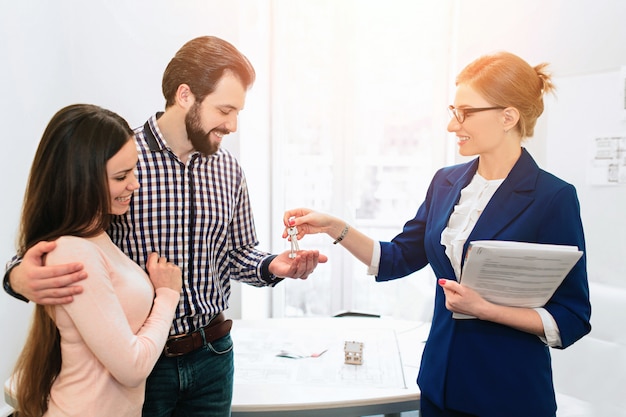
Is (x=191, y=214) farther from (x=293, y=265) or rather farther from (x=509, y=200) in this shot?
(x=509, y=200)

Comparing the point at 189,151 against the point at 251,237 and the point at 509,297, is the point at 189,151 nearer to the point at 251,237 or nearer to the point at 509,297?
the point at 251,237

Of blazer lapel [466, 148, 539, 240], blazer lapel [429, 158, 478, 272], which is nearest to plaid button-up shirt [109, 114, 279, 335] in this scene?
blazer lapel [429, 158, 478, 272]

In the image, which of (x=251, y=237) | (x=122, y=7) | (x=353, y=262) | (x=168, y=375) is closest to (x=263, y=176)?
(x=353, y=262)

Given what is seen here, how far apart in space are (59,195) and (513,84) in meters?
1.16

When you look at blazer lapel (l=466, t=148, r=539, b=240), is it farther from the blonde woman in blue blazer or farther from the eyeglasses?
the eyeglasses

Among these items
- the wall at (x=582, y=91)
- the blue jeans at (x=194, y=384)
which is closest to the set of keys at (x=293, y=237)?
the blue jeans at (x=194, y=384)

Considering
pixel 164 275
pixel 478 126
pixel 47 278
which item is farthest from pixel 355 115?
pixel 47 278

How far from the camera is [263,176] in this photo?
3303 mm

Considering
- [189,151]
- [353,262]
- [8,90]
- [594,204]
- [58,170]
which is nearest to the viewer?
[58,170]

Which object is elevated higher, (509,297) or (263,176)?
(263,176)

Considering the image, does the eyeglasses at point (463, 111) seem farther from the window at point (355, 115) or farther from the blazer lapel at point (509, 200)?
the window at point (355, 115)

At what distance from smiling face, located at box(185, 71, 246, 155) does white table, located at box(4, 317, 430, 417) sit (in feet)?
2.68

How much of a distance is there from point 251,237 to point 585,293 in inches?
37.6

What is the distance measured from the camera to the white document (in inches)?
43.3
